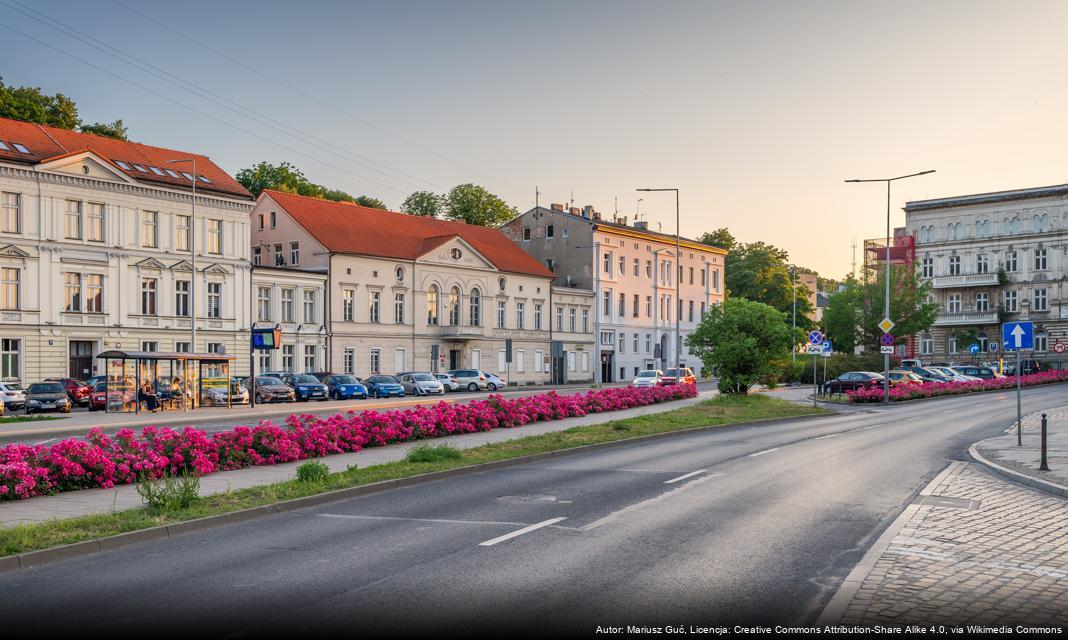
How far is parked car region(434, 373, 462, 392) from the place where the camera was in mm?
61656

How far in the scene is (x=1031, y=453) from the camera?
68.6ft

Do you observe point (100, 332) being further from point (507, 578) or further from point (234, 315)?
point (507, 578)

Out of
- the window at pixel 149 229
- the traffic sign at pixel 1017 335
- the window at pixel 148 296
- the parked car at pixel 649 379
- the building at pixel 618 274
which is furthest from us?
the building at pixel 618 274

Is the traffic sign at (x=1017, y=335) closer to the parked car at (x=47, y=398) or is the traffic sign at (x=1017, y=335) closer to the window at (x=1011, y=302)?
the parked car at (x=47, y=398)

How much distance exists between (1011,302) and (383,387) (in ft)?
221

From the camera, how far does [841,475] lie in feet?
57.3

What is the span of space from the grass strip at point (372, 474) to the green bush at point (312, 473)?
0.11 meters

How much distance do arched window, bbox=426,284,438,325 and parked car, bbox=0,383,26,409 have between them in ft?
97.9

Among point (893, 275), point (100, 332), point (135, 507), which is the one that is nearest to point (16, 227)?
point (100, 332)

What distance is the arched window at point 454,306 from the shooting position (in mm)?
70562

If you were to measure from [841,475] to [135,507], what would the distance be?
39.0 feet

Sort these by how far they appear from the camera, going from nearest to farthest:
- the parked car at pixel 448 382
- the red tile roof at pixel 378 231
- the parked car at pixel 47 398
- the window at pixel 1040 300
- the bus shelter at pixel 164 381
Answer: the bus shelter at pixel 164 381 → the parked car at pixel 47 398 → the parked car at pixel 448 382 → the red tile roof at pixel 378 231 → the window at pixel 1040 300

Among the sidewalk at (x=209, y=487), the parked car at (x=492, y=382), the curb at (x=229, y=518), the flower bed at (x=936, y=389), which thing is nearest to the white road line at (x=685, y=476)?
the curb at (x=229, y=518)

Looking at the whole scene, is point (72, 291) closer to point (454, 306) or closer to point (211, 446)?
point (454, 306)
